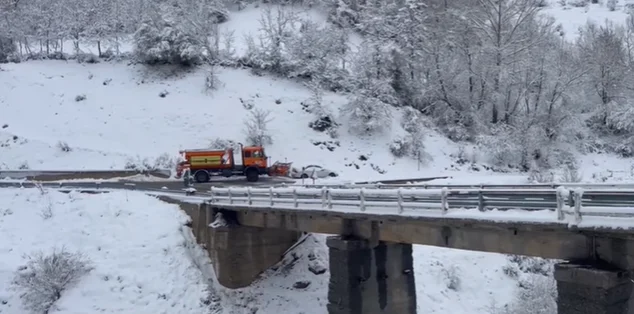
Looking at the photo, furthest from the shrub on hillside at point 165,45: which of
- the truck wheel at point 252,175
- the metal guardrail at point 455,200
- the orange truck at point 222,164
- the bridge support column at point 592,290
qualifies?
the bridge support column at point 592,290

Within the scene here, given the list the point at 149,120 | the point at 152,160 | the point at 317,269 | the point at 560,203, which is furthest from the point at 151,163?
the point at 560,203

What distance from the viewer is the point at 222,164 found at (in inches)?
1396

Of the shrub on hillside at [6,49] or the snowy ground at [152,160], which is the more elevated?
the shrub on hillside at [6,49]

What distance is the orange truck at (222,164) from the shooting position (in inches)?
1371

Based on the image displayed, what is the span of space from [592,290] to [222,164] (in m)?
26.7

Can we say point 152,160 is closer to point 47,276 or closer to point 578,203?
point 47,276

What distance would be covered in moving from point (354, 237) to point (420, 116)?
99.6 ft

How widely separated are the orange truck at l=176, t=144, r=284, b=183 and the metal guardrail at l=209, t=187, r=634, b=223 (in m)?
12.7

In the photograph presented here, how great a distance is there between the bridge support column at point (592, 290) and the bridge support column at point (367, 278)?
22.3ft

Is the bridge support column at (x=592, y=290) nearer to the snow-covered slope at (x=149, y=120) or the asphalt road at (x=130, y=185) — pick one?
the asphalt road at (x=130, y=185)

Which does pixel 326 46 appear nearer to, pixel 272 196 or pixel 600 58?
pixel 600 58

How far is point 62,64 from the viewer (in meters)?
52.4

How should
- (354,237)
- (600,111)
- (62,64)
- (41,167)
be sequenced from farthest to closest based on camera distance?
(62,64)
(600,111)
(41,167)
(354,237)

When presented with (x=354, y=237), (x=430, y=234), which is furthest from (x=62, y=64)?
(x=430, y=234)
